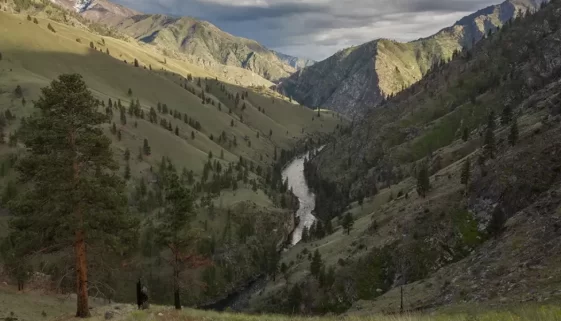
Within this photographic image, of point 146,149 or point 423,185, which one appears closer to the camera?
point 423,185

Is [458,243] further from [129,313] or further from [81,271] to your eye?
[81,271]

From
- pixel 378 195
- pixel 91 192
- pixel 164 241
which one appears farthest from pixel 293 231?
pixel 91 192

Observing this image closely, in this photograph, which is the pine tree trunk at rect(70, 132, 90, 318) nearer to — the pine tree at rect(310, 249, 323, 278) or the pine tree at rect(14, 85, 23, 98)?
the pine tree at rect(310, 249, 323, 278)

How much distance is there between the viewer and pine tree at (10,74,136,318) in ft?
91.4

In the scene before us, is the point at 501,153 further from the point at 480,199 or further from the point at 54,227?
the point at 54,227

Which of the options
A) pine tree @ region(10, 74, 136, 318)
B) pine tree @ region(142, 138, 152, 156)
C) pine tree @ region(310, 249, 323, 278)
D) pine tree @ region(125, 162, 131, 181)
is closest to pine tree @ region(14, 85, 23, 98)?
pine tree @ region(142, 138, 152, 156)

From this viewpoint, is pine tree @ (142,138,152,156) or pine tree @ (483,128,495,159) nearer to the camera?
pine tree @ (483,128,495,159)

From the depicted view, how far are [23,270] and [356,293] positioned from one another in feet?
199

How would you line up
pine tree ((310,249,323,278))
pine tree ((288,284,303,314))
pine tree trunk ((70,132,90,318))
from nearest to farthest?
1. pine tree trunk ((70,132,90,318))
2. pine tree ((288,284,303,314))
3. pine tree ((310,249,323,278))

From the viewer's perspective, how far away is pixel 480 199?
7369 cm

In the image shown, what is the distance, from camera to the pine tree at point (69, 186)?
91.4 ft

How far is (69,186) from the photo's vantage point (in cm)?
2806

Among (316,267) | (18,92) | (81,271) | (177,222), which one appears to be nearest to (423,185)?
(316,267)

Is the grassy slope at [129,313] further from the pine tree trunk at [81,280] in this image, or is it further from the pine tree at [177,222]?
the pine tree at [177,222]
